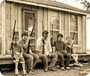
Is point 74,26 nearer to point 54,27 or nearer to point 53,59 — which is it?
point 54,27

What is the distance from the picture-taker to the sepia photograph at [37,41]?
10.2 meters

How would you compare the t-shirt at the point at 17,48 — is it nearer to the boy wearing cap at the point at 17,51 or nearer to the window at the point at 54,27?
the boy wearing cap at the point at 17,51

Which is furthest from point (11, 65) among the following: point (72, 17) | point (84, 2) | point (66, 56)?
point (84, 2)

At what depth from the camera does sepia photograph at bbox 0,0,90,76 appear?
10.2m

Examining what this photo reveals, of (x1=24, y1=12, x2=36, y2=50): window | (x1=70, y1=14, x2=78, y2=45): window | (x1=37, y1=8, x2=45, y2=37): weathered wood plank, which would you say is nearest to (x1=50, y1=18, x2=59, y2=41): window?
(x1=37, y1=8, x2=45, y2=37): weathered wood plank

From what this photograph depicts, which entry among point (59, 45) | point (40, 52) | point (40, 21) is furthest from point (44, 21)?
point (40, 52)

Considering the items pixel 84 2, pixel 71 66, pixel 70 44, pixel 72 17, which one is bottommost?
pixel 71 66

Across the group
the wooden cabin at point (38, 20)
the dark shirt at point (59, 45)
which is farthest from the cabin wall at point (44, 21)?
the dark shirt at point (59, 45)

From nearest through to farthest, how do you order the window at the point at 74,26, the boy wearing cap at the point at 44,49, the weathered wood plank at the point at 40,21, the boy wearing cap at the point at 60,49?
1. the boy wearing cap at the point at 44,49
2. the boy wearing cap at the point at 60,49
3. the weathered wood plank at the point at 40,21
4. the window at the point at 74,26

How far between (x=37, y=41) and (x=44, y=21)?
96.5 inches

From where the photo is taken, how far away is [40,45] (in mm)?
11023

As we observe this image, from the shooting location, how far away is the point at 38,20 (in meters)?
13.2

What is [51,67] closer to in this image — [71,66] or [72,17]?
[71,66]

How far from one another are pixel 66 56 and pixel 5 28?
8.93ft
